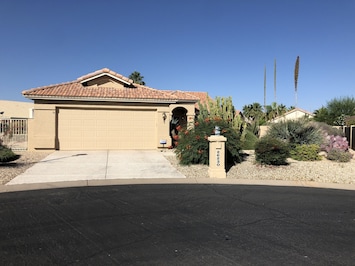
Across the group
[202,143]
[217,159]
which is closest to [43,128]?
[202,143]

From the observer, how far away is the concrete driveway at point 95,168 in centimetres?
1122

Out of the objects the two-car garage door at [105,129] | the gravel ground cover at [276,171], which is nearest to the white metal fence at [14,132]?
the two-car garage door at [105,129]

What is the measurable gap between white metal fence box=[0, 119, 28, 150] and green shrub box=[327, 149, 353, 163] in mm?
16373

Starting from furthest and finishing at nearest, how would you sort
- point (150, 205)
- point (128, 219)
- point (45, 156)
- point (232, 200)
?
1. point (45, 156)
2. point (232, 200)
3. point (150, 205)
4. point (128, 219)

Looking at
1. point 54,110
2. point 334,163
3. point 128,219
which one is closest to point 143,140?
point 54,110

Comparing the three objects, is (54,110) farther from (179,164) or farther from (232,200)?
(232,200)

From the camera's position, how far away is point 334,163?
1482cm

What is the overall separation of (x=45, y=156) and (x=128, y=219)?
38.1 ft

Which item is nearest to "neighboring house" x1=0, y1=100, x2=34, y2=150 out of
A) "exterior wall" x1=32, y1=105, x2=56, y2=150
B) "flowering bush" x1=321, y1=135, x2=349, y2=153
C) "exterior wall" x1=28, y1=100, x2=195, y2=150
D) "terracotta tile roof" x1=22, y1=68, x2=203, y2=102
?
"exterior wall" x1=28, y1=100, x2=195, y2=150

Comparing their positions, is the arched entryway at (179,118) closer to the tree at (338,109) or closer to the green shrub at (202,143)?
the green shrub at (202,143)

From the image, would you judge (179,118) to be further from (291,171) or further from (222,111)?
(291,171)

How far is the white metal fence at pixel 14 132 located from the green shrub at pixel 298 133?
13902mm

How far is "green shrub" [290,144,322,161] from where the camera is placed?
15.4 metres

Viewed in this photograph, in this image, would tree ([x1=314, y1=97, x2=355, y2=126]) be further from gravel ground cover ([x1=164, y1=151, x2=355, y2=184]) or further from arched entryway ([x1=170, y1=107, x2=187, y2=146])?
gravel ground cover ([x1=164, y1=151, x2=355, y2=184])
